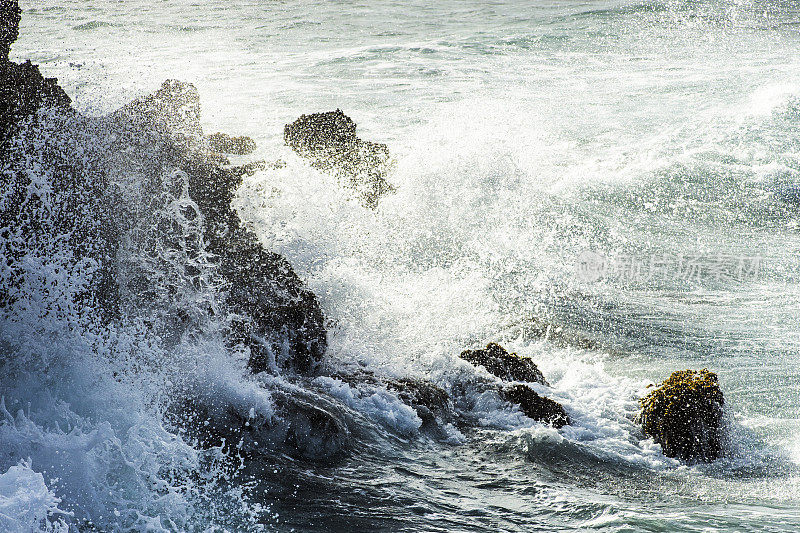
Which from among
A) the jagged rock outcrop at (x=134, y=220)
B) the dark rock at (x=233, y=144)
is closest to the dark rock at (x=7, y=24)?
the jagged rock outcrop at (x=134, y=220)

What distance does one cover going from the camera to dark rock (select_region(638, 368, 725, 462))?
18.1 ft

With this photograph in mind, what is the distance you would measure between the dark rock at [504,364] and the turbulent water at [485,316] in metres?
0.25

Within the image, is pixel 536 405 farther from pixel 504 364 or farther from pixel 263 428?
pixel 263 428

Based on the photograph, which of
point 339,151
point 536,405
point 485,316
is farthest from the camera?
point 339,151

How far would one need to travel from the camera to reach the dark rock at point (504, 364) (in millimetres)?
6273

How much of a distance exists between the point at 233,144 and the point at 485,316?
22.5 feet

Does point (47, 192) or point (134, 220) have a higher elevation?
point (47, 192)

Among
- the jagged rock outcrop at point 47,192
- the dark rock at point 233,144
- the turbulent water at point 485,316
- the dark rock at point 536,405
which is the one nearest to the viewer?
the turbulent water at point 485,316

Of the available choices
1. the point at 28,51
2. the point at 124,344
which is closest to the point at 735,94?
the point at 124,344

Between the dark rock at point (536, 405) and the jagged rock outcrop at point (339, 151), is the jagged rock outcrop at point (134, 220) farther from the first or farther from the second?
the jagged rock outcrop at point (339, 151)

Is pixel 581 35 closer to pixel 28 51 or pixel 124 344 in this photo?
pixel 28 51

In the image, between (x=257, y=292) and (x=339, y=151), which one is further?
(x=339, y=151)

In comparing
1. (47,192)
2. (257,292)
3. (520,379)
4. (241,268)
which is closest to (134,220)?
(47,192)

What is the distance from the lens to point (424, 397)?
5578 mm
